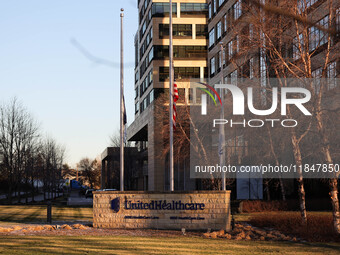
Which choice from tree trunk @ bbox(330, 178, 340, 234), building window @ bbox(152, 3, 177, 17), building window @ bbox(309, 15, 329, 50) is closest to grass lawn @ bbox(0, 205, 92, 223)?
tree trunk @ bbox(330, 178, 340, 234)

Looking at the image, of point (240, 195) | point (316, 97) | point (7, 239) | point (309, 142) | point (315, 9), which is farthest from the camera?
point (240, 195)

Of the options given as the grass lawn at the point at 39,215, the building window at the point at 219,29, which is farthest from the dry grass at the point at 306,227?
the building window at the point at 219,29

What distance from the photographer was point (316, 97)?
845 inches

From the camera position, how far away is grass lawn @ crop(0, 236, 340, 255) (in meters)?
16.2

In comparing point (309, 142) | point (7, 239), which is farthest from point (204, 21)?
point (7, 239)

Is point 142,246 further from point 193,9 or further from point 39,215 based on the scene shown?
point 193,9

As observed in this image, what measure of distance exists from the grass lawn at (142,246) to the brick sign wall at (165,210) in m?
3.79

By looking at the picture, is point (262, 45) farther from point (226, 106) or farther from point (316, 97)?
point (226, 106)

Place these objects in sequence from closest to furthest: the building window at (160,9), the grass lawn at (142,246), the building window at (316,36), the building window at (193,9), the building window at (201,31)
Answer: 1. the grass lawn at (142,246)
2. the building window at (316,36)
3. the building window at (160,9)
4. the building window at (193,9)
5. the building window at (201,31)

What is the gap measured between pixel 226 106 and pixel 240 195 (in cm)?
1228

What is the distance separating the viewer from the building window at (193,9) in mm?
80438

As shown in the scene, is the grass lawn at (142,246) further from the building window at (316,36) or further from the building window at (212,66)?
the building window at (212,66)

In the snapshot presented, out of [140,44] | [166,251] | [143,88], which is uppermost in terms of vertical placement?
[140,44]

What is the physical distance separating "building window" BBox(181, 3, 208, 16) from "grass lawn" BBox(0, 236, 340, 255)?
2540 inches
